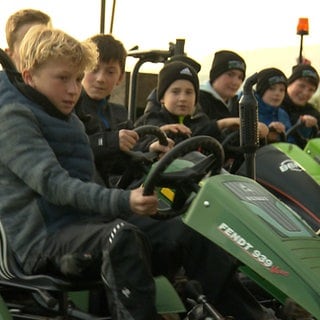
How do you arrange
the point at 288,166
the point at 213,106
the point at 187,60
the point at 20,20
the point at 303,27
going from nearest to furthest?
the point at 20,20 → the point at 288,166 → the point at 213,106 → the point at 187,60 → the point at 303,27

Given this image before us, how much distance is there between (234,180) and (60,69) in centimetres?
82

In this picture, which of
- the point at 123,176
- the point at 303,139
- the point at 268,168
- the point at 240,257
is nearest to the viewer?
the point at 240,257

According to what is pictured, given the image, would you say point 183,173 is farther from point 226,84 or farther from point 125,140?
point 226,84

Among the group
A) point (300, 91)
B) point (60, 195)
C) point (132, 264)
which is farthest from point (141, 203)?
point (300, 91)

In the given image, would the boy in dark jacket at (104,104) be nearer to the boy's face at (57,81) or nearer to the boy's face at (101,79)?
the boy's face at (101,79)

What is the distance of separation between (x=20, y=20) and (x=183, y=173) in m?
1.93

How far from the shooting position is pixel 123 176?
4.38 metres

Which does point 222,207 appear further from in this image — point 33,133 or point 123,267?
point 33,133

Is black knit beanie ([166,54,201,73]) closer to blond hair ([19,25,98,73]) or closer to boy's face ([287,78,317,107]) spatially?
boy's face ([287,78,317,107])

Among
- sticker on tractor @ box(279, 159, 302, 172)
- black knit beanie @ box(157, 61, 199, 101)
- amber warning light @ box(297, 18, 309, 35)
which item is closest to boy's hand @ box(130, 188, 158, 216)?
sticker on tractor @ box(279, 159, 302, 172)

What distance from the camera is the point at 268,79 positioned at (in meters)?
6.69

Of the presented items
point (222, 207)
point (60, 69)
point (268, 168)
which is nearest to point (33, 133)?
point (60, 69)

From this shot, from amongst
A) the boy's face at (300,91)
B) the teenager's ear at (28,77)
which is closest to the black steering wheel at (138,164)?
the teenager's ear at (28,77)

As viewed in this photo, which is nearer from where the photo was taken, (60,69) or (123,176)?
(60,69)
